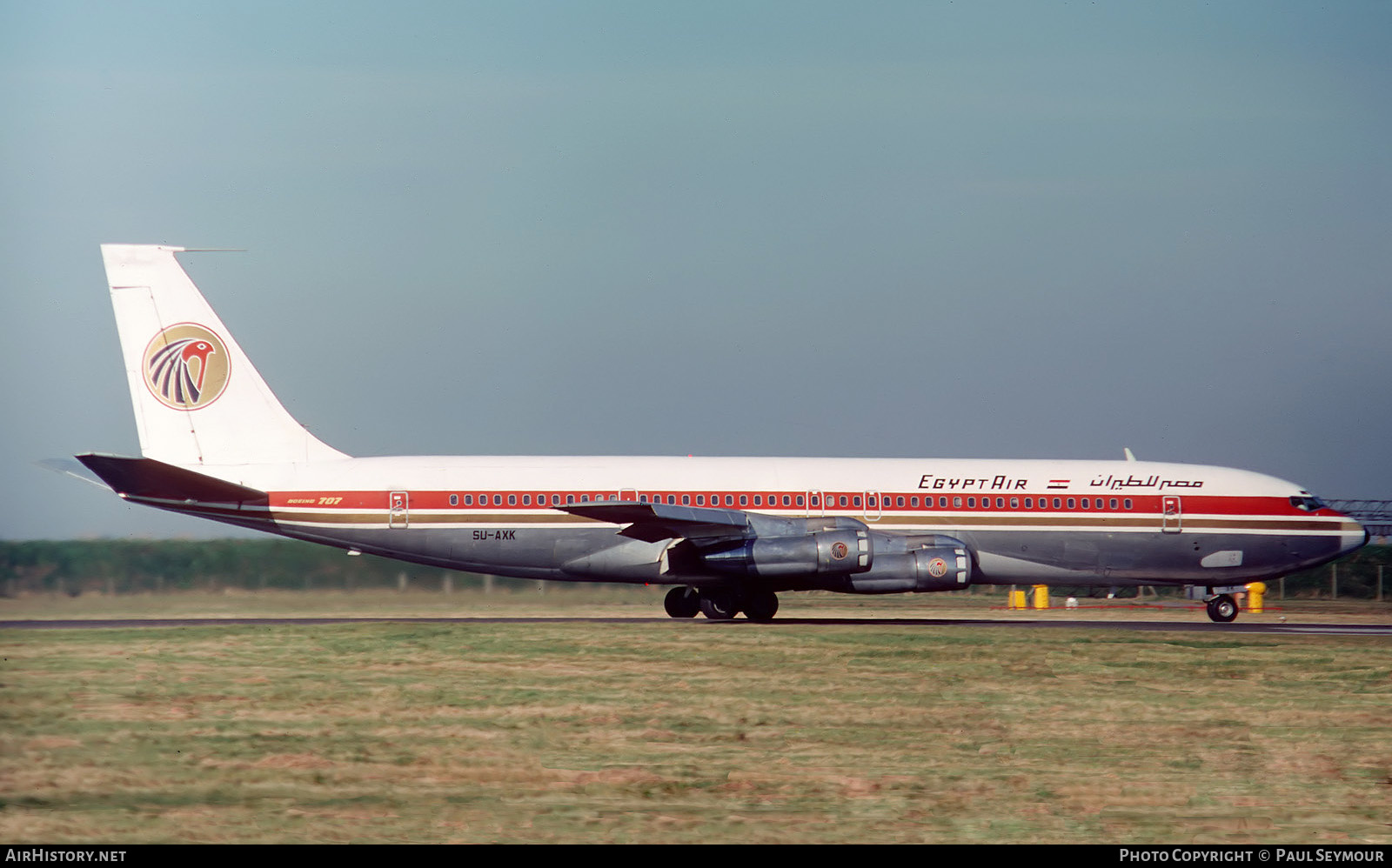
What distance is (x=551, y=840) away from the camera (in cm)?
973

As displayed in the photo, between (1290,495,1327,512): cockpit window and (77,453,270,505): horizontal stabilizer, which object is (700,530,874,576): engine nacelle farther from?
(1290,495,1327,512): cockpit window

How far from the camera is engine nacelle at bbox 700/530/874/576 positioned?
28.7m

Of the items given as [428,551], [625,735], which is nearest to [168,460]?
[428,551]

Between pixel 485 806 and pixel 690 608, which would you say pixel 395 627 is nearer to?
pixel 690 608

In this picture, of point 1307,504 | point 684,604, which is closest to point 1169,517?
point 1307,504

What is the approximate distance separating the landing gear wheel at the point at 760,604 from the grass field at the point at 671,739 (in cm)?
702

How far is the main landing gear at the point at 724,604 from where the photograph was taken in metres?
30.3

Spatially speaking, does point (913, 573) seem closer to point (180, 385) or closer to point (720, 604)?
point (720, 604)

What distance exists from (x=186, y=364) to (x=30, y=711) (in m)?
20.4

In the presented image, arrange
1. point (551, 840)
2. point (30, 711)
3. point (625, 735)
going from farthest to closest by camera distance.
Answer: point (625, 735) < point (30, 711) < point (551, 840)

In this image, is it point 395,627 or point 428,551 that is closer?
point 395,627

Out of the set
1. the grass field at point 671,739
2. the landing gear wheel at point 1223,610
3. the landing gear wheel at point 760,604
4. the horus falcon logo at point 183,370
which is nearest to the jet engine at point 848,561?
the landing gear wheel at point 760,604

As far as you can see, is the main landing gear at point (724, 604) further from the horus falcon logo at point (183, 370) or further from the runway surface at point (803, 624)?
the horus falcon logo at point (183, 370)

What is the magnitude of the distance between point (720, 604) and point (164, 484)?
38.4 ft
